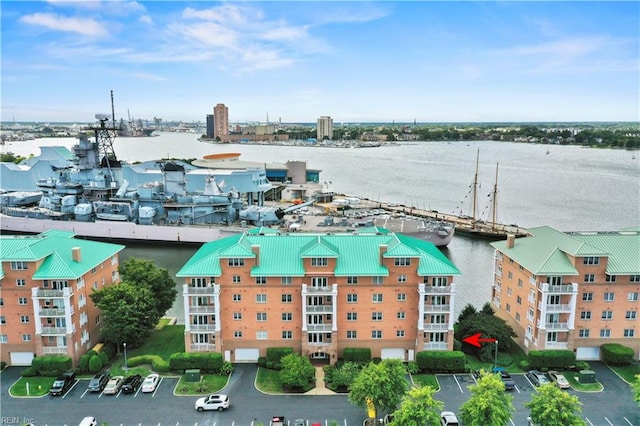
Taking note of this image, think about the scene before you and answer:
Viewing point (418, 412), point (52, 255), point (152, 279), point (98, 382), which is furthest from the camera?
point (152, 279)

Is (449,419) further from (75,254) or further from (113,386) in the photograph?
(75,254)

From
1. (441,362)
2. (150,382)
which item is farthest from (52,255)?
(441,362)

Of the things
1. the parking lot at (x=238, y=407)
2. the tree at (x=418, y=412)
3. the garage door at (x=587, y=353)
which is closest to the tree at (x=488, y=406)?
the tree at (x=418, y=412)

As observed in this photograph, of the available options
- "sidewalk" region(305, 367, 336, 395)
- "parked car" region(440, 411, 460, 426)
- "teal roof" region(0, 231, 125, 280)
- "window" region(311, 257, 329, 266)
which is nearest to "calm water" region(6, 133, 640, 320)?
"teal roof" region(0, 231, 125, 280)

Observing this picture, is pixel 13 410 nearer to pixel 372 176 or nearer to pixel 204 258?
pixel 204 258

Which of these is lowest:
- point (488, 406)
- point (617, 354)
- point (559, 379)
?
point (559, 379)

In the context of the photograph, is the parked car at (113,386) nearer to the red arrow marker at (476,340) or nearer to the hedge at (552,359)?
the red arrow marker at (476,340)
